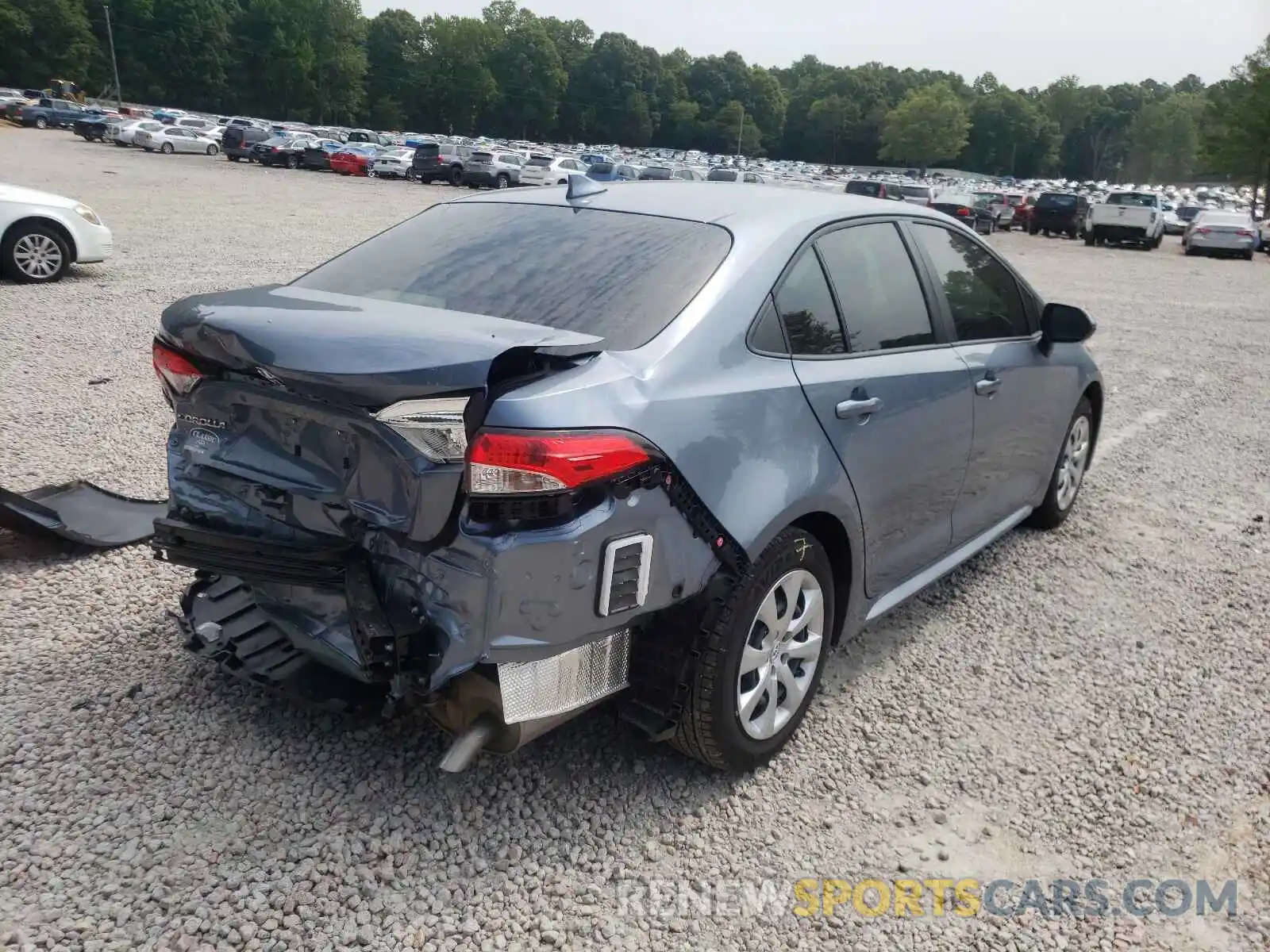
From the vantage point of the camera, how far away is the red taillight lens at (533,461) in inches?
87.9

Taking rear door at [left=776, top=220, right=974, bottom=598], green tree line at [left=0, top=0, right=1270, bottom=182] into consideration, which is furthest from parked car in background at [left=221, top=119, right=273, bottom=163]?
green tree line at [left=0, top=0, right=1270, bottom=182]

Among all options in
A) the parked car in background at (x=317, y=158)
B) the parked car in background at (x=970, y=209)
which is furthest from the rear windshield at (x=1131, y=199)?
the parked car in background at (x=317, y=158)

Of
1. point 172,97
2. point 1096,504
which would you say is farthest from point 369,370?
point 172,97

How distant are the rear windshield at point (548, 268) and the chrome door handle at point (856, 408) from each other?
584mm

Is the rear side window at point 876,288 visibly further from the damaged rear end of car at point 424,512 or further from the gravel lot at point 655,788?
the gravel lot at point 655,788

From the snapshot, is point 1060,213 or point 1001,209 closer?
point 1060,213

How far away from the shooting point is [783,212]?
325cm

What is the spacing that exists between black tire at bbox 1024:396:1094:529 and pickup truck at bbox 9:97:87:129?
202ft

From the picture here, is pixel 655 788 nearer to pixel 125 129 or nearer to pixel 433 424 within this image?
pixel 433 424

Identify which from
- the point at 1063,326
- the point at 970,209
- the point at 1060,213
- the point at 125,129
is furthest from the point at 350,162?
the point at 1063,326

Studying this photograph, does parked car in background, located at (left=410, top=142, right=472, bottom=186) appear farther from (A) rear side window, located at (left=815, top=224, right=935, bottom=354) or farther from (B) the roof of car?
(A) rear side window, located at (left=815, top=224, right=935, bottom=354)

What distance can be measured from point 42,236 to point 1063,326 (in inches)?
396

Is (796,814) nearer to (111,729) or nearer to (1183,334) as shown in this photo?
(111,729)

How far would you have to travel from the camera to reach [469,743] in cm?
247
